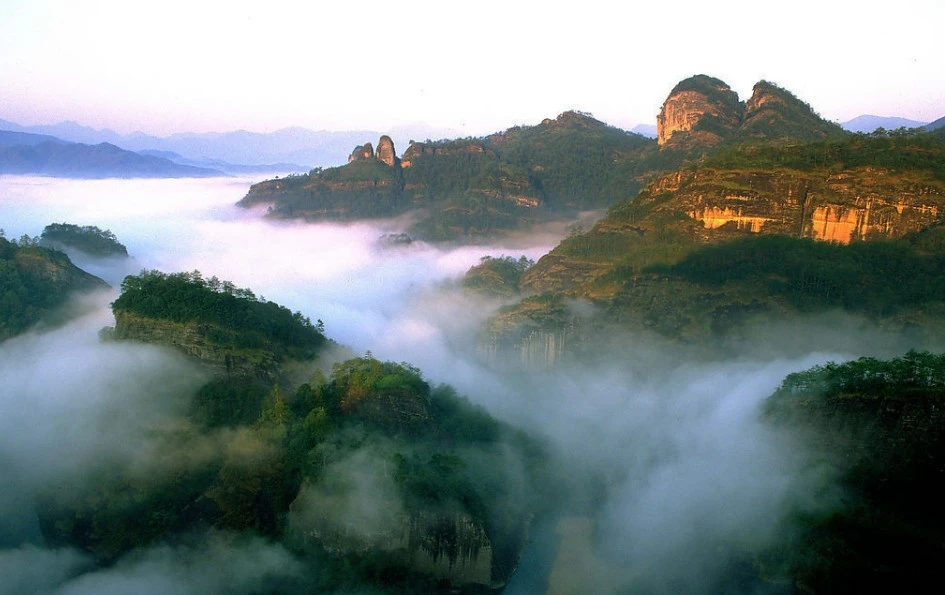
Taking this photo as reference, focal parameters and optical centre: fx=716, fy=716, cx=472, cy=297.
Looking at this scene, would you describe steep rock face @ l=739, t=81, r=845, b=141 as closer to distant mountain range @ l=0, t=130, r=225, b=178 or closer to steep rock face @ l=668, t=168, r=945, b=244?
steep rock face @ l=668, t=168, r=945, b=244

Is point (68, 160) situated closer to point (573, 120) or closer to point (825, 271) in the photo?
point (573, 120)

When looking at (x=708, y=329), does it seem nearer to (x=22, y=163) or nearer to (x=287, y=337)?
(x=287, y=337)

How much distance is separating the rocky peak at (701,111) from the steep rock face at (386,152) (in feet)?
140

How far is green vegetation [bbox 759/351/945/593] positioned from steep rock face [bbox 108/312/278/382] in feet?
77.4

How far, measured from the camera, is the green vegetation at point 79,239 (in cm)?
7050

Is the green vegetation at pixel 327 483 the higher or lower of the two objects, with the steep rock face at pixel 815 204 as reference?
lower

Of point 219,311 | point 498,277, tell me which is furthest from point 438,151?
point 219,311

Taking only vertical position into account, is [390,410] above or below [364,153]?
below

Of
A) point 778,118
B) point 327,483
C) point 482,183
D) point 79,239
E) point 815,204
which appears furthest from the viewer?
point 482,183

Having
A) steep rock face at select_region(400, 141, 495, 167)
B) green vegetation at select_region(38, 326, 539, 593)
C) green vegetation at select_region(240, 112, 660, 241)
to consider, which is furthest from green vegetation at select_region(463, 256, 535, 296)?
steep rock face at select_region(400, 141, 495, 167)

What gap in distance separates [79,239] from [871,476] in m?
71.6

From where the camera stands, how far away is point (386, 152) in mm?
116562

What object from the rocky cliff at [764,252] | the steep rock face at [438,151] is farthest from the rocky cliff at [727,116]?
the rocky cliff at [764,252]

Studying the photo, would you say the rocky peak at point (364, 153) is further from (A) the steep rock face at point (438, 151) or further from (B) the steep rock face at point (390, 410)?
(B) the steep rock face at point (390, 410)
